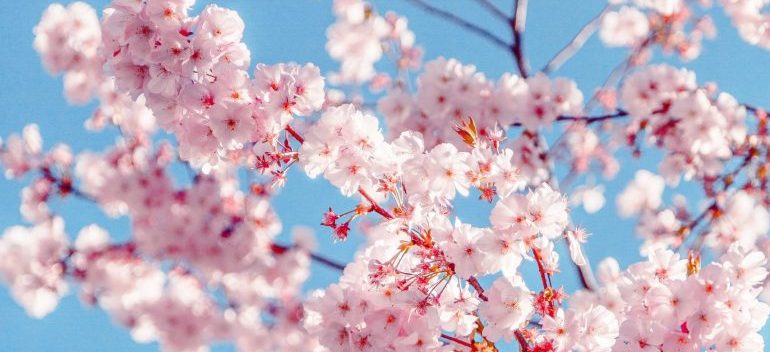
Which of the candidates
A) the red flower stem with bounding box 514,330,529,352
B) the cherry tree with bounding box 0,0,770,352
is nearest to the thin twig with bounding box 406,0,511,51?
the cherry tree with bounding box 0,0,770,352

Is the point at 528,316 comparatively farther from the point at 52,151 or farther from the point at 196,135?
the point at 52,151

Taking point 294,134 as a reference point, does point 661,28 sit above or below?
above

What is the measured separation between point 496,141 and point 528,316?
0.77 metres

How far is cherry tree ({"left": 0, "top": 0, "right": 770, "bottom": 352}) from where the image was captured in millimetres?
2861

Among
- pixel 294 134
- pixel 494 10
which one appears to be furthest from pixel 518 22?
pixel 294 134

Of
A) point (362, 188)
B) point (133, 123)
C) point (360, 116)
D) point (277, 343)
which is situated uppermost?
Result: point (133, 123)

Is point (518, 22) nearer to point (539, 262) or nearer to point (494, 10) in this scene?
point (494, 10)

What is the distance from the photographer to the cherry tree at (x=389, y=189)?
2.86 metres

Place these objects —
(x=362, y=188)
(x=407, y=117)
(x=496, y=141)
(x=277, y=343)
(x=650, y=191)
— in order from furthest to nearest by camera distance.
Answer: (x=650, y=191), (x=277, y=343), (x=407, y=117), (x=362, y=188), (x=496, y=141)

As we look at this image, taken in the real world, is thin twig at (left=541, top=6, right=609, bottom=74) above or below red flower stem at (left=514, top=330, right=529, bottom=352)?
above

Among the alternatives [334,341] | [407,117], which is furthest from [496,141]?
[407,117]

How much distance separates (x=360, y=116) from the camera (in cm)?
296

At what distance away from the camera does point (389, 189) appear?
112 inches

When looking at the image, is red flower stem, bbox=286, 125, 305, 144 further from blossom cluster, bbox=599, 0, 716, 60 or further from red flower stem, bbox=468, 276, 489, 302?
blossom cluster, bbox=599, 0, 716, 60
